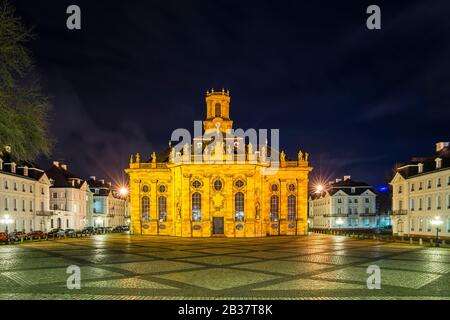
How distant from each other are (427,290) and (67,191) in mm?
74634

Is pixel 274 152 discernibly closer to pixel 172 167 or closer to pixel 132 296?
pixel 172 167

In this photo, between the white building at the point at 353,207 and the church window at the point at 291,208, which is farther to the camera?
the white building at the point at 353,207

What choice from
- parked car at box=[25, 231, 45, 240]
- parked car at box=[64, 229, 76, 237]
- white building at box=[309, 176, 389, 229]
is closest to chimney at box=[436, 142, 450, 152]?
white building at box=[309, 176, 389, 229]

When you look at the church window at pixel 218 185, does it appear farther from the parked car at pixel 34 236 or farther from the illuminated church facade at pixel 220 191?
the parked car at pixel 34 236

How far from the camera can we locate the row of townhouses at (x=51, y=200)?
5891cm

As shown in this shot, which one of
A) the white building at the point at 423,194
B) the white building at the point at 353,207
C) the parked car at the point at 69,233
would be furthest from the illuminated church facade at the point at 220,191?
the white building at the point at 353,207

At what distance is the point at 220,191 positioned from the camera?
5847 centimetres

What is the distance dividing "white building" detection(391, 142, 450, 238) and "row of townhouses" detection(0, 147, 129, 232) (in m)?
53.8

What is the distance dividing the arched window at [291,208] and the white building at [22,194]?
39849mm

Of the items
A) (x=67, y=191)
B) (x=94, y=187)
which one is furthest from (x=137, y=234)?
(x=94, y=187)

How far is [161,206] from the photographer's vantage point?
212ft

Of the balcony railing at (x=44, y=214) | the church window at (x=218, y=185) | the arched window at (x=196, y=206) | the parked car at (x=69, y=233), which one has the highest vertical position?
the church window at (x=218, y=185)

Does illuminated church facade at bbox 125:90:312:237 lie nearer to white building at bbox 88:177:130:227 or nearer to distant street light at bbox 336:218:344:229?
distant street light at bbox 336:218:344:229
